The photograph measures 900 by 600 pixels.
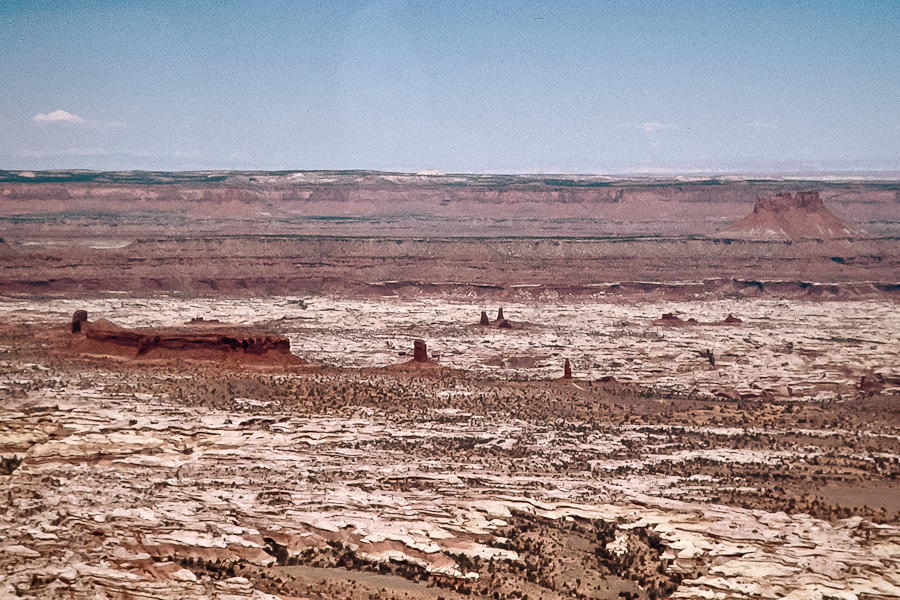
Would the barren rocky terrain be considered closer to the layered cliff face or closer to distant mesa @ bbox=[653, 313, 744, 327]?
the layered cliff face

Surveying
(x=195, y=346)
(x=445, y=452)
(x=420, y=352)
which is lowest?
(x=445, y=452)

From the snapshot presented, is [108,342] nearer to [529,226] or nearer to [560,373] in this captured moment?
[560,373]

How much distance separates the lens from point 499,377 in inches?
1598

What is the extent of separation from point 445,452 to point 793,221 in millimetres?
88239

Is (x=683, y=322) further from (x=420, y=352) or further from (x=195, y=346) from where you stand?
(x=195, y=346)

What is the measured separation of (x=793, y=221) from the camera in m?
107

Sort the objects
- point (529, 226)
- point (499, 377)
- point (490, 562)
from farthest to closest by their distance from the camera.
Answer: point (529, 226) → point (499, 377) → point (490, 562)

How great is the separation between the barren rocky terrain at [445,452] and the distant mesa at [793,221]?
30.2 metres

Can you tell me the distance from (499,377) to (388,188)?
130 meters

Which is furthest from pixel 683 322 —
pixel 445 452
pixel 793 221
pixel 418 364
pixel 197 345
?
pixel 793 221

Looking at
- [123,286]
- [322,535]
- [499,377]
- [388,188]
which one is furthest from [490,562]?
[388,188]

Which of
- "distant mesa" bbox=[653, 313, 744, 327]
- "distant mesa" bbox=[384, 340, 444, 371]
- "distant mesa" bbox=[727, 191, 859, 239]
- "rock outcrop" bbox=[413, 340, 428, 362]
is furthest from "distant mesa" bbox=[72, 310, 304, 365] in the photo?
"distant mesa" bbox=[727, 191, 859, 239]

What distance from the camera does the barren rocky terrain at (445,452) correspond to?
19.2 metres

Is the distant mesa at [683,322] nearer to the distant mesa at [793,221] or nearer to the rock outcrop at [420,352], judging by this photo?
the rock outcrop at [420,352]
